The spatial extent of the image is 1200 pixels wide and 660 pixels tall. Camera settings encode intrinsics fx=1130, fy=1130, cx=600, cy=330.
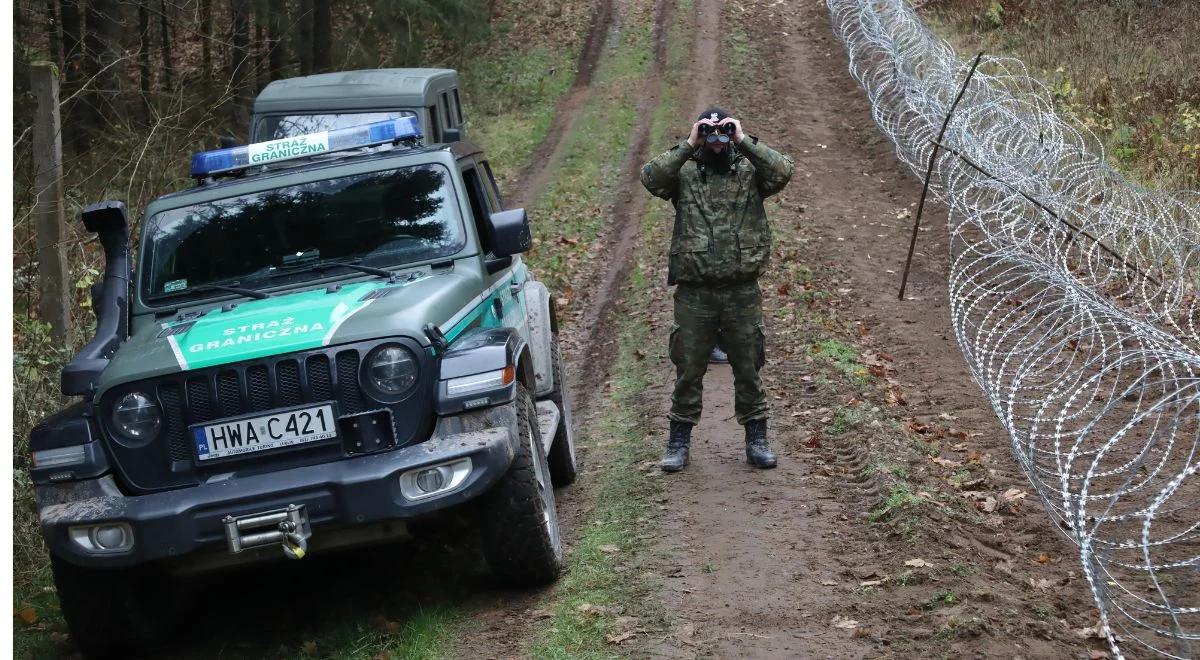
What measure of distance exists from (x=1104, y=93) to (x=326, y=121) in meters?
11.3

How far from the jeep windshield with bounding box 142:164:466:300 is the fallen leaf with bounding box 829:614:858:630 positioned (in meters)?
2.78

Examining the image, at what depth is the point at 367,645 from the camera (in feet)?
17.4

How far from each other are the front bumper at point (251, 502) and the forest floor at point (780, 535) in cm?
74

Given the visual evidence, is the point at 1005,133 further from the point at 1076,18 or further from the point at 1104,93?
the point at 1076,18

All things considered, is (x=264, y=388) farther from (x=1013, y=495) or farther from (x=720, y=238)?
(x=1013, y=495)

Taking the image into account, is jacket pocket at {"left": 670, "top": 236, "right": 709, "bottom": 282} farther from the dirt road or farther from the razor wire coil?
the razor wire coil

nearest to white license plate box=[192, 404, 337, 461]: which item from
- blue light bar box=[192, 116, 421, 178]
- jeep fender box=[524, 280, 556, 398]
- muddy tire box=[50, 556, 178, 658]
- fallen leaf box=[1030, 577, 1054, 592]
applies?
muddy tire box=[50, 556, 178, 658]

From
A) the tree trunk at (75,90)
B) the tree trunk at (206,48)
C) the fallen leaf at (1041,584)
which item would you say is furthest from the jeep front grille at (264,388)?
the tree trunk at (206,48)

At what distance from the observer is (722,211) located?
6926 mm

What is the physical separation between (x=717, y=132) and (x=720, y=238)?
25.1 inches

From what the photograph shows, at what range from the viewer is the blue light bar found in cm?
668

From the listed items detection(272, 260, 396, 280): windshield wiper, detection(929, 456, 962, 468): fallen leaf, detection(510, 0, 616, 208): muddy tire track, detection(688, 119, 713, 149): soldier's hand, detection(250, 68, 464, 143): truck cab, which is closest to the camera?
detection(272, 260, 396, 280): windshield wiper

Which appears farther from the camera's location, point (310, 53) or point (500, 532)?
point (310, 53)

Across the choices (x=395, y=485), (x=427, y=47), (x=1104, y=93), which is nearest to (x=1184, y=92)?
(x=1104, y=93)
